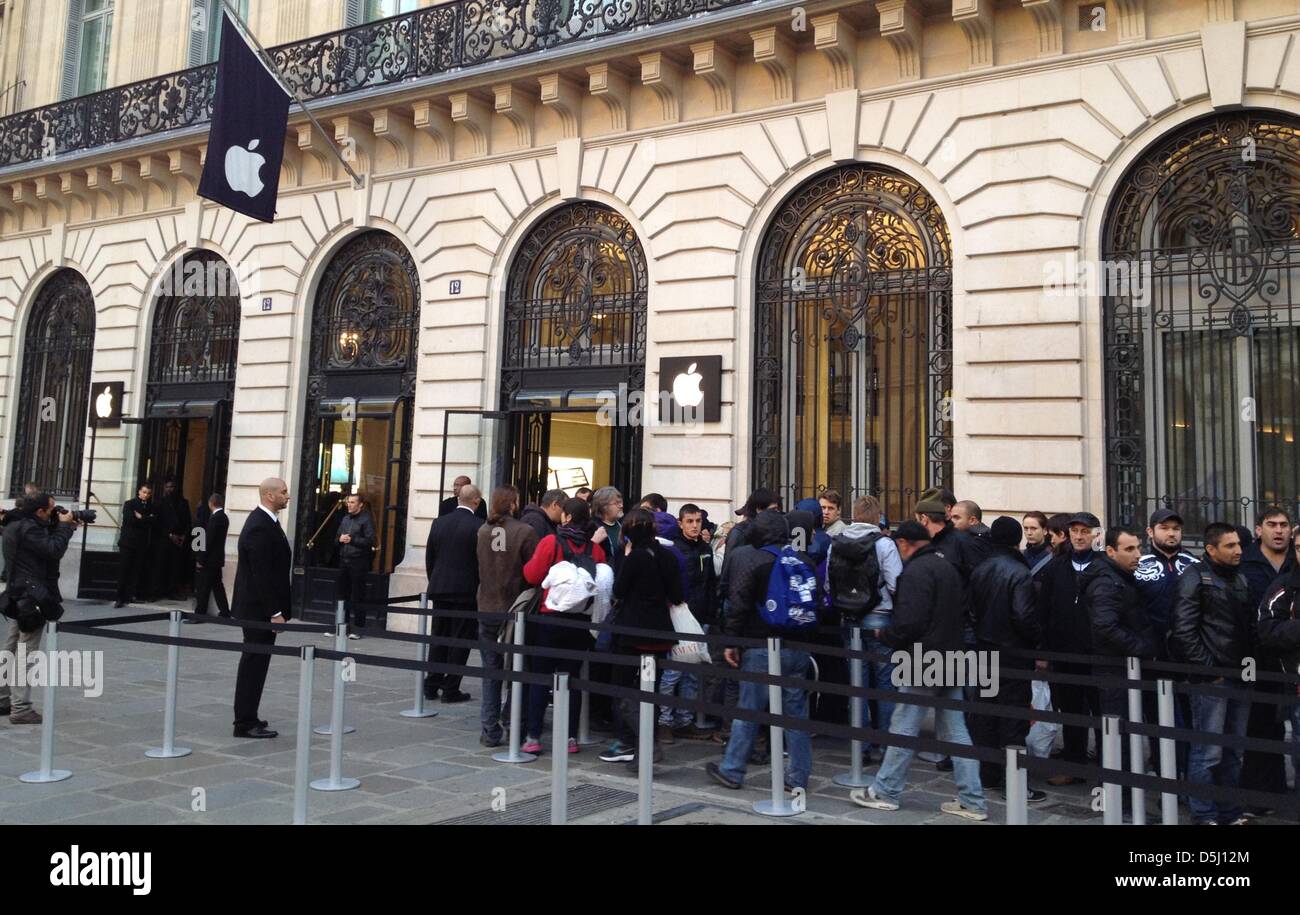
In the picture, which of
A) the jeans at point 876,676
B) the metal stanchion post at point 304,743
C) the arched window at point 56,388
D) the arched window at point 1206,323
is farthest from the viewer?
the arched window at point 56,388

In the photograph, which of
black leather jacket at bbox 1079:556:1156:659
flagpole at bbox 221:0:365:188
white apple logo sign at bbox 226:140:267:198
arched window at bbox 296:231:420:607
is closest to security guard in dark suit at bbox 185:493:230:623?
arched window at bbox 296:231:420:607

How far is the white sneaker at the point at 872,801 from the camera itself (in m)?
6.55

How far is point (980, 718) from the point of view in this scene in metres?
7.33

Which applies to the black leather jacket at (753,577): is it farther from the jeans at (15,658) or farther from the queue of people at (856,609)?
the jeans at (15,658)

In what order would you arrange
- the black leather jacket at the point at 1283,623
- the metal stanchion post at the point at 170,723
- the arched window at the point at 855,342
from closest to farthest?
the black leather jacket at the point at 1283,623 → the metal stanchion post at the point at 170,723 → the arched window at the point at 855,342

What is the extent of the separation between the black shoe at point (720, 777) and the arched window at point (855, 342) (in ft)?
17.8

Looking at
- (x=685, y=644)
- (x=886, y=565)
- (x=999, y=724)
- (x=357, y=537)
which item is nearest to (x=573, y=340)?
(x=357, y=537)

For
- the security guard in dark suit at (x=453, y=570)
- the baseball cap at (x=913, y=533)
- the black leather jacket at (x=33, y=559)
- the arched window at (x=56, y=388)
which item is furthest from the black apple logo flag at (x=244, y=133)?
the baseball cap at (x=913, y=533)

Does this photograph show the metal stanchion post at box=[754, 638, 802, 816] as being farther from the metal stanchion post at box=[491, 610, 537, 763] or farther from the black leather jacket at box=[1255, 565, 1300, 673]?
the black leather jacket at box=[1255, 565, 1300, 673]

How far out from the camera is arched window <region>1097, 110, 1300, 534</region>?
10289mm

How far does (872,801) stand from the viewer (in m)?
6.59

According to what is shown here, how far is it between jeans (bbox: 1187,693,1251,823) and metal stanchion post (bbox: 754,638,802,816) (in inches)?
94.5

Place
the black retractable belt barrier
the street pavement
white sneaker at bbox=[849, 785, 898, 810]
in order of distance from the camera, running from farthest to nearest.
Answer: white sneaker at bbox=[849, 785, 898, 810] → the street pavement → the black retractable belt barrier
